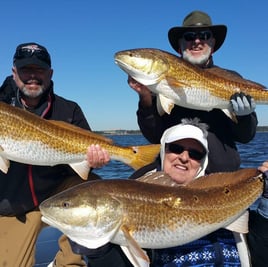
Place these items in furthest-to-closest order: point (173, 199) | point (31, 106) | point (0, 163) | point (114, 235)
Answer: point (31, 106) → point (0, 163) → point (173, 199) → point (114, 235)

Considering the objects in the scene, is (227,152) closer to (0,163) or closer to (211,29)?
(211,29)

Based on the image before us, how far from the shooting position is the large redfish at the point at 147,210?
3443 mm

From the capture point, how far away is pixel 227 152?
16.5 feet

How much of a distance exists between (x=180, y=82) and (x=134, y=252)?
203 cm

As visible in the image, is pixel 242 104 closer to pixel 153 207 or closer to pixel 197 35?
pixel 197 35

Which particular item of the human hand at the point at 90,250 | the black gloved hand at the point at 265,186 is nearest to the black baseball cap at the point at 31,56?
the human hand at the point at 90,250

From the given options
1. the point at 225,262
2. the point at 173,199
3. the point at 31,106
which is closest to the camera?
the point at 173,199

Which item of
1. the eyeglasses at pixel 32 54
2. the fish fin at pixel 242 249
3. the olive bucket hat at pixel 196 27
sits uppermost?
the olive bucket hat at pixel 196 27

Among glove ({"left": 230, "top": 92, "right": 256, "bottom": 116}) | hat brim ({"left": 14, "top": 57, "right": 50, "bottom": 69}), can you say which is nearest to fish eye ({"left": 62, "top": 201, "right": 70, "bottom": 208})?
glove ({"left": 230, "top": 92, "right": 256, "bottom": 116})

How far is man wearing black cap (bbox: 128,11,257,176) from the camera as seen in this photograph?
484 centimetres

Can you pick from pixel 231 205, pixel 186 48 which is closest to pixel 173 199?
pixel 231 205

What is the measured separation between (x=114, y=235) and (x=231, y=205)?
3.64 feet

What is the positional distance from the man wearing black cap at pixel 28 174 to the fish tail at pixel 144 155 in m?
1.47

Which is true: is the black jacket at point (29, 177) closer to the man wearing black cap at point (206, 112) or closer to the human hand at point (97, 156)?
the human hand at point (97, 156)
